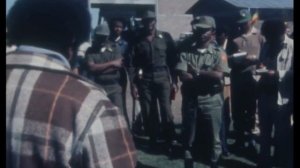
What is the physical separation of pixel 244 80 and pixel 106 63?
1.82 meters

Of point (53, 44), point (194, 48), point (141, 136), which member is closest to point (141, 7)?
point (141, 136)

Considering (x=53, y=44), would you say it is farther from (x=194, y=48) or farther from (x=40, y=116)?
(x=194, y=48)

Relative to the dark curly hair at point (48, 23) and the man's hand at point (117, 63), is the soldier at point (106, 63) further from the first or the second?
the dark curly hair at point (48, 23)

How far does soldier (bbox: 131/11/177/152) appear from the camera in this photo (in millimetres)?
7074

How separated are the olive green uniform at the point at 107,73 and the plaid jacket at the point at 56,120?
5286mm

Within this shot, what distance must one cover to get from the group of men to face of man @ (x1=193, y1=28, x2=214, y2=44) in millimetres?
11

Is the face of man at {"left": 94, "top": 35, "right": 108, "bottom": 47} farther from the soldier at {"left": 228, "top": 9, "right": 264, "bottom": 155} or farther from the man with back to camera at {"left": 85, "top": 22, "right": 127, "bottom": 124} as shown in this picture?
the soldier at {"left": 228, "top": 9, "right": 264, "bottom": 155}

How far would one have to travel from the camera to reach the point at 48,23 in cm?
174

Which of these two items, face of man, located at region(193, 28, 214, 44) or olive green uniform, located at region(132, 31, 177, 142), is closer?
face of man, located at region(193, 28, 214, 44)

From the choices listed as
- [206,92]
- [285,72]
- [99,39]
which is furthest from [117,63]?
[285,72]

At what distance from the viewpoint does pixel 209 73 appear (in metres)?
5.53

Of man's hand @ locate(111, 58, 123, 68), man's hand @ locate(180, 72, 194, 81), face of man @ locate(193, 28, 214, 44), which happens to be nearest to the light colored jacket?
face of man @ locate(193, 28, 214, 44)

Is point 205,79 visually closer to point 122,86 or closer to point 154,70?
point 154,70

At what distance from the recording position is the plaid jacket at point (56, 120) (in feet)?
5.34
